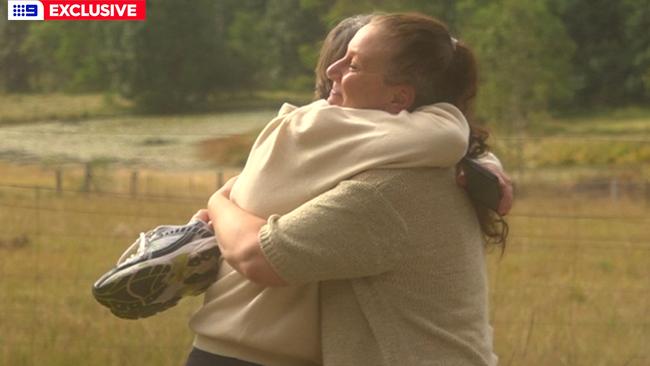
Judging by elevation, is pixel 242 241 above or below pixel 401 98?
below

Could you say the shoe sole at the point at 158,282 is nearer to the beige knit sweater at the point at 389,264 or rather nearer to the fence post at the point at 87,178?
the beige knit sweater at the point at 389,264

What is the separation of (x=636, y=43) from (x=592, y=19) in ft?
4.49

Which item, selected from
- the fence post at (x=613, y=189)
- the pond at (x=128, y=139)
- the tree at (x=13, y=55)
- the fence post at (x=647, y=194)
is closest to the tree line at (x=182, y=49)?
the tree at (x=13, y=55)

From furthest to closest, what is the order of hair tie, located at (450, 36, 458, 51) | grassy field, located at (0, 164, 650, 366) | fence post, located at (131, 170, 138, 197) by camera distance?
fence post, located at (131, 170, 138, 197)
grassy field, located at (0, 164, 650, 366)
hair tie, located at (450, 36, 458, 51)

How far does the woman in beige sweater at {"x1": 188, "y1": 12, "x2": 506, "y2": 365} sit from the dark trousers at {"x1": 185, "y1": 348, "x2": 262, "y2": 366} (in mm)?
13

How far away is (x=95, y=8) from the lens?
5.70 meters

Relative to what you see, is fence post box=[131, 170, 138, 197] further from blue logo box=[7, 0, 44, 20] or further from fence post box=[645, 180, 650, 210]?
fence post box=[645, 180, 650, 210]

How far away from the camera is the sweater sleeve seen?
2041mm

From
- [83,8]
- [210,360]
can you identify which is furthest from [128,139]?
[210,360]

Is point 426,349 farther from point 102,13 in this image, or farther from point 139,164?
point 139,164

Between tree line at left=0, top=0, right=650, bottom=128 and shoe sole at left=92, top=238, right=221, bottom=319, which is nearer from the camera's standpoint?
shoe sole at left=92, top=238, right=221, bottom=319

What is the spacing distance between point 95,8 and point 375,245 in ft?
12.8

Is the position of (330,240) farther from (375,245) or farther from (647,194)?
(647,194)

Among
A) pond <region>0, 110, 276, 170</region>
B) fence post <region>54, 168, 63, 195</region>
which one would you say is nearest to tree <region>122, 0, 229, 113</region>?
pond <region>0, 110, 276, 170</region>
